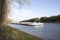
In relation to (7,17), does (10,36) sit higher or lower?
lower

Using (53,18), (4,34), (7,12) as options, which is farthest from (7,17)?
(53,18)

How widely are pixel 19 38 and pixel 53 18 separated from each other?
6223 cm

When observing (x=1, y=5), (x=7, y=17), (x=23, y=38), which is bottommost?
(x=23, y=38)

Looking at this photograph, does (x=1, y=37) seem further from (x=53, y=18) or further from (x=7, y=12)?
(x=53, y=18)

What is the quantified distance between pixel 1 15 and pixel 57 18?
63.7m

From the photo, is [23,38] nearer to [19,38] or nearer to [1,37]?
[19,38]

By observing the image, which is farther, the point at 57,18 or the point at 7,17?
the point at 57,18

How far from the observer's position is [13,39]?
811 cm

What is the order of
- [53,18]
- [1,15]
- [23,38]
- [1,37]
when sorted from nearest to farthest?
[1,37]
[23,38]
[1,15]
[53,18]

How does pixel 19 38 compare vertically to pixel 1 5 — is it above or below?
below

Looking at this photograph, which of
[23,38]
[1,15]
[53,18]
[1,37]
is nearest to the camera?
[1,37]

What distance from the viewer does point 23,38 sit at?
8641 mm

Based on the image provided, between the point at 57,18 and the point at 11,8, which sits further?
the point at 57,18

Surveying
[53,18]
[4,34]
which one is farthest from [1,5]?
[53,18]
